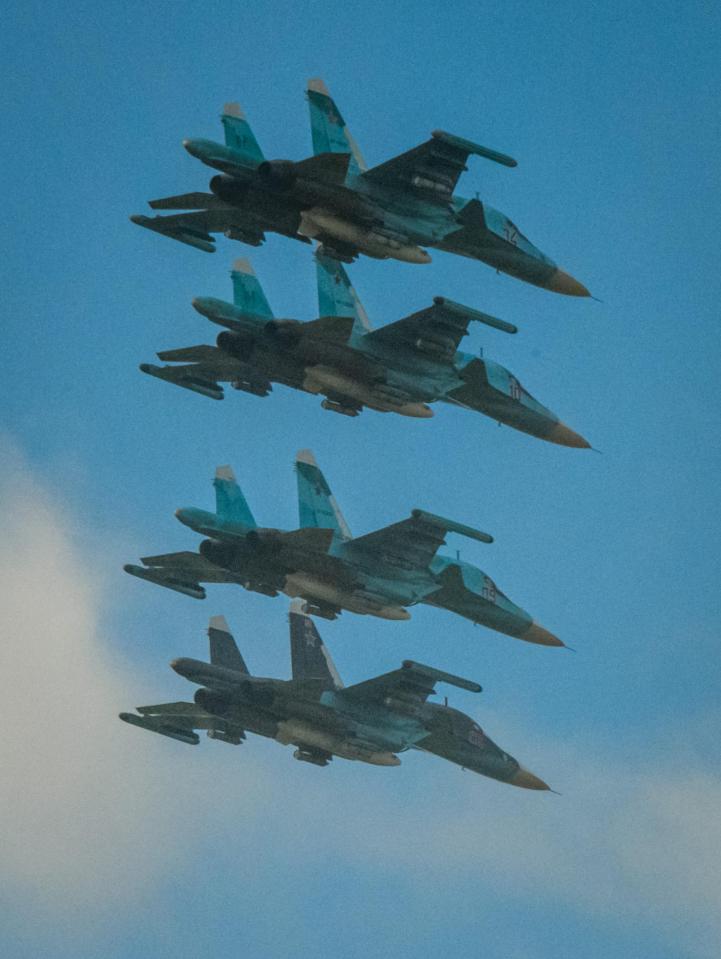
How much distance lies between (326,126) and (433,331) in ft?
24.9

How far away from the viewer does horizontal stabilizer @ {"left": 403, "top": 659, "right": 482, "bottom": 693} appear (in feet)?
244

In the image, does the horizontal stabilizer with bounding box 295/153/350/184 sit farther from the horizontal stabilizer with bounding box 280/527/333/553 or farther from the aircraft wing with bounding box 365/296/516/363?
the horizontal stabilizer with bounding box 280/527/333/553

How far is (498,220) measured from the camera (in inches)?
2997

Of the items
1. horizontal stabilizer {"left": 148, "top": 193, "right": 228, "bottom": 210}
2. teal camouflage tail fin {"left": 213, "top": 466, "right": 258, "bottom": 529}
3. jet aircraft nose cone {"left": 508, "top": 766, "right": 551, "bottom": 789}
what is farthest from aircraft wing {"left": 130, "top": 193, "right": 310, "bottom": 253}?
jet aircraft nose cone {"left": 508, "top": 766, "right": 551, "bottom": 789}

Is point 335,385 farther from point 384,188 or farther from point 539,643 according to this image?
point 539,643

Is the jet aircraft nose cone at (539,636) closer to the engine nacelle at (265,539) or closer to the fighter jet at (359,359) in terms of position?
the fighter jet at (359,359)

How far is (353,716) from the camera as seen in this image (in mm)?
78750

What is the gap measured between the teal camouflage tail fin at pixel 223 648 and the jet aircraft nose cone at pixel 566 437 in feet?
46.7

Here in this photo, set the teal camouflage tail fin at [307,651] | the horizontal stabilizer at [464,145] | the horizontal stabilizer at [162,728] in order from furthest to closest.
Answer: the horizontal stabilizer at [162,728]
the teal camouflage tail fin at [307,651]
the horizontal stabilizer at [464,145]

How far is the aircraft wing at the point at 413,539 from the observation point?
74.1 metres

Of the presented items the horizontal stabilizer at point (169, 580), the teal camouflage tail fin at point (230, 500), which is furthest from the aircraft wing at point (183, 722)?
the teal camouflage tail fin at point (230, 500)

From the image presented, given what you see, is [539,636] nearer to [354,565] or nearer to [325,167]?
[354,565]

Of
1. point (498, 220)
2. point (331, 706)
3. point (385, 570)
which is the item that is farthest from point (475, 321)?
point (331, 706)

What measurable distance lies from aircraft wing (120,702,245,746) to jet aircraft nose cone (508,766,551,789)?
988 centimetres
